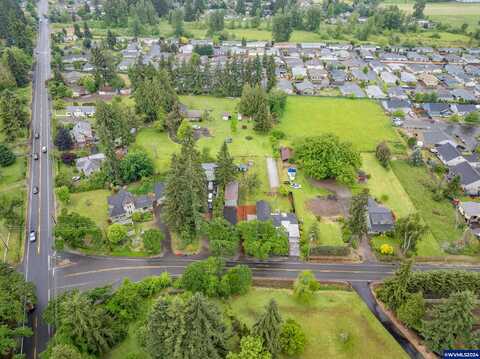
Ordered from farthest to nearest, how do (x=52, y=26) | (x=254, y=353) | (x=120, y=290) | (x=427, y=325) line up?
(x=52, y=26) < (x=120, y=290) < (x=427, y=325) < (x=254, y=353)

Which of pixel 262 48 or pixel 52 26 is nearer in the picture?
pixel 262 48

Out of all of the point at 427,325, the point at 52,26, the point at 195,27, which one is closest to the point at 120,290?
the point at 427,325

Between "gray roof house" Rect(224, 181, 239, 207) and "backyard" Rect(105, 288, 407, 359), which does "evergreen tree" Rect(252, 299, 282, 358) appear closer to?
"backyard" Rect(105, 288, 407, 359)

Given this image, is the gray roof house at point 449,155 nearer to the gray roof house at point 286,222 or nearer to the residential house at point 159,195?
the gray roof house at point 286,222

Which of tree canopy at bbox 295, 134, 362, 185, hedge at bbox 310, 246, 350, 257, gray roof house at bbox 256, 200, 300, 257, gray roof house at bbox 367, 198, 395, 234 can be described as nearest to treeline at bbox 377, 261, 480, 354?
hedge at bbox 310, 246, 350, 257

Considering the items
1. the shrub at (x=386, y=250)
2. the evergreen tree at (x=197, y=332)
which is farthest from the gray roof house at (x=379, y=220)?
the evergreen tree at (x=197, y=332)

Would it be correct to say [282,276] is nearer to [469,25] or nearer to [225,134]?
[225,134]
